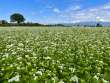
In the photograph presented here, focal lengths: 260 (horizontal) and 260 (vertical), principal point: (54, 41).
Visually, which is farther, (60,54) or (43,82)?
(60,54)

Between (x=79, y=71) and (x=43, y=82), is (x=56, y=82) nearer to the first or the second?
(x=43, y=82)

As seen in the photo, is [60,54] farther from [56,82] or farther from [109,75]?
[56,82]

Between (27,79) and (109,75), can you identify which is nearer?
(27,79)

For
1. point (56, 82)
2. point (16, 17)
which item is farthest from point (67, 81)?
point (16, 17)

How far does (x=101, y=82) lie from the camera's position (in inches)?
299

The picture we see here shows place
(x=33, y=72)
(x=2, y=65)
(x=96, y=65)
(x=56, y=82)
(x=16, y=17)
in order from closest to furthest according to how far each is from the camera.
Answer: (x=56, y=82), (x=33, y=72), (x=2, y=65), (x=96, y=65), (x=16, y=17)

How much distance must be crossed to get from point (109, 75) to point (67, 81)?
1793 millimetres

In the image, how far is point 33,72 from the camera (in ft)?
27.1

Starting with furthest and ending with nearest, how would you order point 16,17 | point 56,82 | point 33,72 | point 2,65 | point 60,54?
point 16,17 < point 60,54 < point 2,65 < point 33,72 < point 56,82

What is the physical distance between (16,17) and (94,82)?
6049 inches

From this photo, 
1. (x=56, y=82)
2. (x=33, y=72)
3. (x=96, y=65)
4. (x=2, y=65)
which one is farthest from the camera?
(x=96, y=65)

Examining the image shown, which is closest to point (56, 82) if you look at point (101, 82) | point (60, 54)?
point (101, 82)

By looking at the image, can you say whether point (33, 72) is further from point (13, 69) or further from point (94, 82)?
point (94, 82)

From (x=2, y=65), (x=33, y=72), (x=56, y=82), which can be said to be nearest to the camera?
(x=56, y=82)
